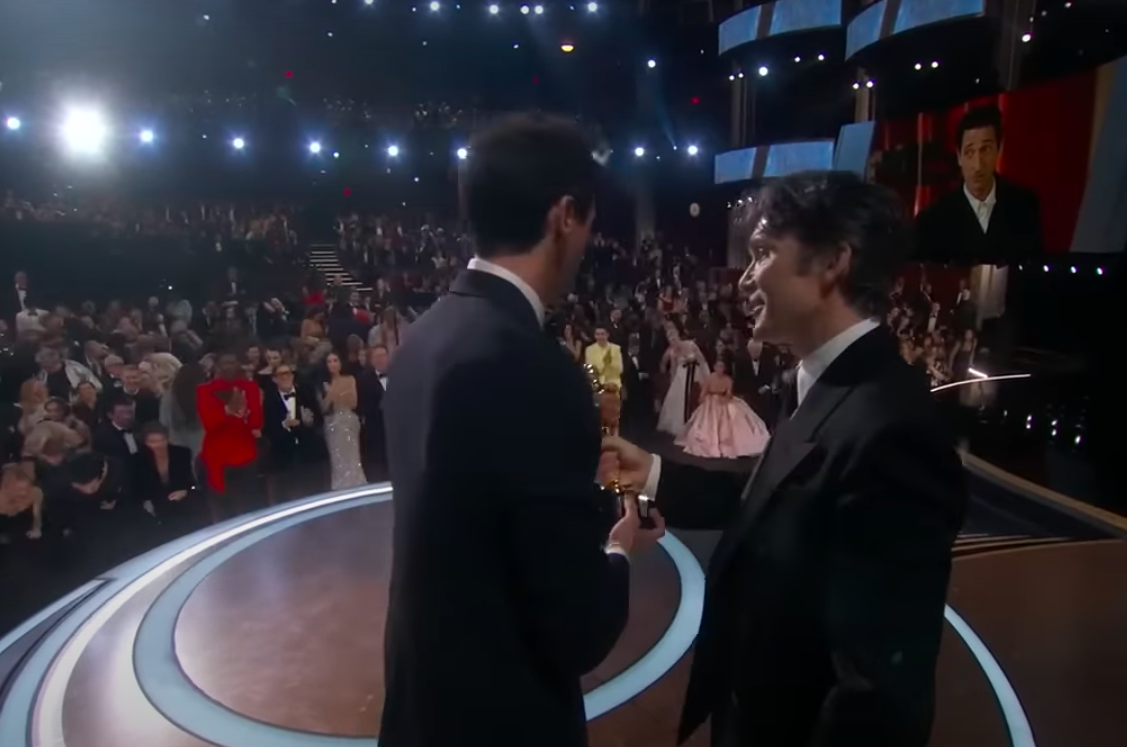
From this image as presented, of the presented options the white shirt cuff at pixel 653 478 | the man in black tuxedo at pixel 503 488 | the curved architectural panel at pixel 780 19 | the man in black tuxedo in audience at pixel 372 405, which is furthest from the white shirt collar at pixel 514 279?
the curved architectural panel at pixel 780 19

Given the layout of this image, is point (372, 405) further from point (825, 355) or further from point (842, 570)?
point (842, 570)

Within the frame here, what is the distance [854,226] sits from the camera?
145 cm

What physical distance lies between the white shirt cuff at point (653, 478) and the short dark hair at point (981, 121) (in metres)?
8.48

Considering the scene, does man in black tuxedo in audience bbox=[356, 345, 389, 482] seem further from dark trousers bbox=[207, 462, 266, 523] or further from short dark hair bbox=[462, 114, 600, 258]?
short dark hair bbox=[462, 114, 600, 258]

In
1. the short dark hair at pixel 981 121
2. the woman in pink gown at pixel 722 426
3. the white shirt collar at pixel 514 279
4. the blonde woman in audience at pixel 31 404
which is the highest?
the short dark hair at pixel 981 121

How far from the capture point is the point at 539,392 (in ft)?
3.87

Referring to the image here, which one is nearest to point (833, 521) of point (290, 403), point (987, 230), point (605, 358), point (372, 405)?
point (372, 405)

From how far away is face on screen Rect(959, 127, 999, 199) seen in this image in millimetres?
8695

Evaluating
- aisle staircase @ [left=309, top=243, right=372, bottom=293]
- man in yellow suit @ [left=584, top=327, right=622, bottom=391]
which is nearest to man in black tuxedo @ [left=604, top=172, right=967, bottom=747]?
man in yellow suit @ [left=584, top=327, right=622, bottom=391]

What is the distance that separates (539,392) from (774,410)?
280 inches

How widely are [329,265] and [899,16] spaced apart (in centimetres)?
1041

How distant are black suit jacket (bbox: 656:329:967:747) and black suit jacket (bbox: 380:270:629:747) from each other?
31cm

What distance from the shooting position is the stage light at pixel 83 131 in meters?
13.7

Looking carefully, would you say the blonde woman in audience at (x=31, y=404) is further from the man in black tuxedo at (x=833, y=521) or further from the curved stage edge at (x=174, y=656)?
the man in black tuxedo at (x=833, y=521)
